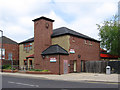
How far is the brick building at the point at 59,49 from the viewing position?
2414 cm

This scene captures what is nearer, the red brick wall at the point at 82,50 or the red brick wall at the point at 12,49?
the red brick wall at the point at 82,50

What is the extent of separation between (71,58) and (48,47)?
469cm

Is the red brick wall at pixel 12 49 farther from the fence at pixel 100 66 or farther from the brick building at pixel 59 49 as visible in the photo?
the fence at pixel 100 66

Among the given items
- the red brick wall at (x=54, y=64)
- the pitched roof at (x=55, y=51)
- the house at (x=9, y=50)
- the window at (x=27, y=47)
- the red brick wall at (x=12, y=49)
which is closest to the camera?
the red brick wall at (x=54, y=64)

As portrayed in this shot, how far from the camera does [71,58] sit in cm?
2580

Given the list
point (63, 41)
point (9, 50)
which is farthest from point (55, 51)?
point (9, 50)

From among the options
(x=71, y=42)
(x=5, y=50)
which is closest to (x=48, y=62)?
(x=71, y=42)

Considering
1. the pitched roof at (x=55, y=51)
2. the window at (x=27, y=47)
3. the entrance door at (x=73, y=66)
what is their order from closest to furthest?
the pitched roof at (x=55, y=51)
the entrance door at (x=73, y=66)
the window at (x=27, y=47)

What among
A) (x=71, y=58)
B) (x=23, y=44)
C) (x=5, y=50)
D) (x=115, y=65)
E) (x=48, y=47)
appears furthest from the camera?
(x=5, y=50)

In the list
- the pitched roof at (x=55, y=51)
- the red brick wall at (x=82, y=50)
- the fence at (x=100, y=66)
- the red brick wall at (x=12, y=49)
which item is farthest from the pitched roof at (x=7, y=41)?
the fence at (x=100, y=66)

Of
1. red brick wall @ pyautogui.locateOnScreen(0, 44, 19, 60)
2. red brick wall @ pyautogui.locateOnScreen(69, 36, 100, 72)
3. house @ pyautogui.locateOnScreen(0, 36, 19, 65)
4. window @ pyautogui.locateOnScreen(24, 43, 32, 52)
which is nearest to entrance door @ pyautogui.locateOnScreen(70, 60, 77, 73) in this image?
red brick wall @ pyautogui.locateOnScreen(69, 36, 100, 72)

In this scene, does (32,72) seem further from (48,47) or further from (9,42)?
(9,42)

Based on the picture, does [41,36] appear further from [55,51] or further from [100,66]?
[100,66]

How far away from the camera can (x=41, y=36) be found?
27.5m
